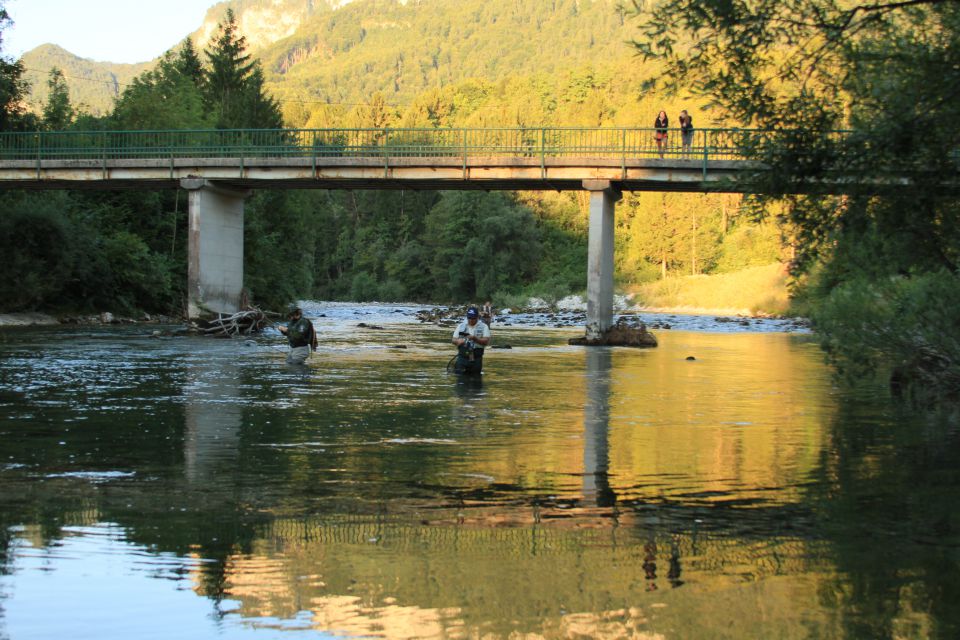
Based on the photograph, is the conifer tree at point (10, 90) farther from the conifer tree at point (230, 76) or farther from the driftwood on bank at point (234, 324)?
the conifer tree at point (230, 76)

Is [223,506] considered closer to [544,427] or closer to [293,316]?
[544,427]

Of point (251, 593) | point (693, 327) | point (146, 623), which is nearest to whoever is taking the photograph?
point (146, 623)

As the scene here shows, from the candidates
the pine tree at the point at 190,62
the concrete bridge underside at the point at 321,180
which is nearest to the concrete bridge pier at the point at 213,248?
the concrete bridge underside at the point at 321,180

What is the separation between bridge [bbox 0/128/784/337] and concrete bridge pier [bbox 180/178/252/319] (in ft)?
0.17

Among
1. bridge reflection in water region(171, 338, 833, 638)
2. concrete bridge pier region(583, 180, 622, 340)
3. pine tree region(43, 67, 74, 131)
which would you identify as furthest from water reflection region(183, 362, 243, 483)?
pine tree region(43, 67, 74, 131)

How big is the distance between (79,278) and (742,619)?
48.7m

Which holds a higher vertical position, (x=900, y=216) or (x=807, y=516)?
(x=900, y=216)

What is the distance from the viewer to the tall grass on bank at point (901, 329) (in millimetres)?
16297

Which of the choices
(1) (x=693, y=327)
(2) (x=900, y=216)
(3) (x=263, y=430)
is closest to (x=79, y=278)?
(1) (x=693, y=327)

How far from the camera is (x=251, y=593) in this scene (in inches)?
257

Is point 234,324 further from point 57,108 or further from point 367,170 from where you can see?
point 57,108

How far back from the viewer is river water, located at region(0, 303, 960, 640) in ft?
20.4

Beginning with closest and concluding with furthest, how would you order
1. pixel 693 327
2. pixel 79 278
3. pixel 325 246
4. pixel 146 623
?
pixel 146 623 → pixel 79 278 → pixel 693 327 → pixel 325 246

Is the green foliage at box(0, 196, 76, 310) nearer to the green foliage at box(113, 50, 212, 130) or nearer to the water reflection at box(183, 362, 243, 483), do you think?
the green foliage at box(113, 50, 212, 130)
